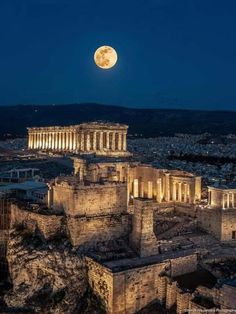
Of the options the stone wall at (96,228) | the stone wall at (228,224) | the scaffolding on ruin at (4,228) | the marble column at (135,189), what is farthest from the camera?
the marble column at (135,189)

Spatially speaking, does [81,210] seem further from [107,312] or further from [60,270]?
[107,312]

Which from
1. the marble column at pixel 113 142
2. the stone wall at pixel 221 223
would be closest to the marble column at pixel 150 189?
the stone wall at pixel 221 223

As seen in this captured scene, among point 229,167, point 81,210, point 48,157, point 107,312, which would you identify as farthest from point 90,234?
point 229,167

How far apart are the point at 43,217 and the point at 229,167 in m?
66.1

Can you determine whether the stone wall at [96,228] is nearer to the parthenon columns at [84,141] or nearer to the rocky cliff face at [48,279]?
the rocky cliff face at [48,279]

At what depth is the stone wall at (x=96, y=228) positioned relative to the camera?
115 feet

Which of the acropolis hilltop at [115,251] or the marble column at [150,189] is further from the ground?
the marble column at [150,189]

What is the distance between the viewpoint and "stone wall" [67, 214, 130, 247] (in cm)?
3512

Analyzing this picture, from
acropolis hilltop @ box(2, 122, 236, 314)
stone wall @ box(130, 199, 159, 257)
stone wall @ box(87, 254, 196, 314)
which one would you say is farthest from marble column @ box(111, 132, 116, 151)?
stone wall @ box(87, 254, 196, 314)

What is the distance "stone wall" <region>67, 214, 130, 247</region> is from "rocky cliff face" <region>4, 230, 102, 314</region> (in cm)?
102

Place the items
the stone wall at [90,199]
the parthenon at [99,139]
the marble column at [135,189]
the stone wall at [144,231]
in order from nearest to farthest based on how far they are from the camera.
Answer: the stone wall at [144,231] < the stone wall at [90,199] < the marble column at [135,189] < the parthenon at [99,139]

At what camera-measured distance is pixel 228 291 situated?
27328 millimetres

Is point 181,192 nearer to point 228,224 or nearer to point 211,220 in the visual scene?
point 211,220

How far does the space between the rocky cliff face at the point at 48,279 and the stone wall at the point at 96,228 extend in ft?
3.34
